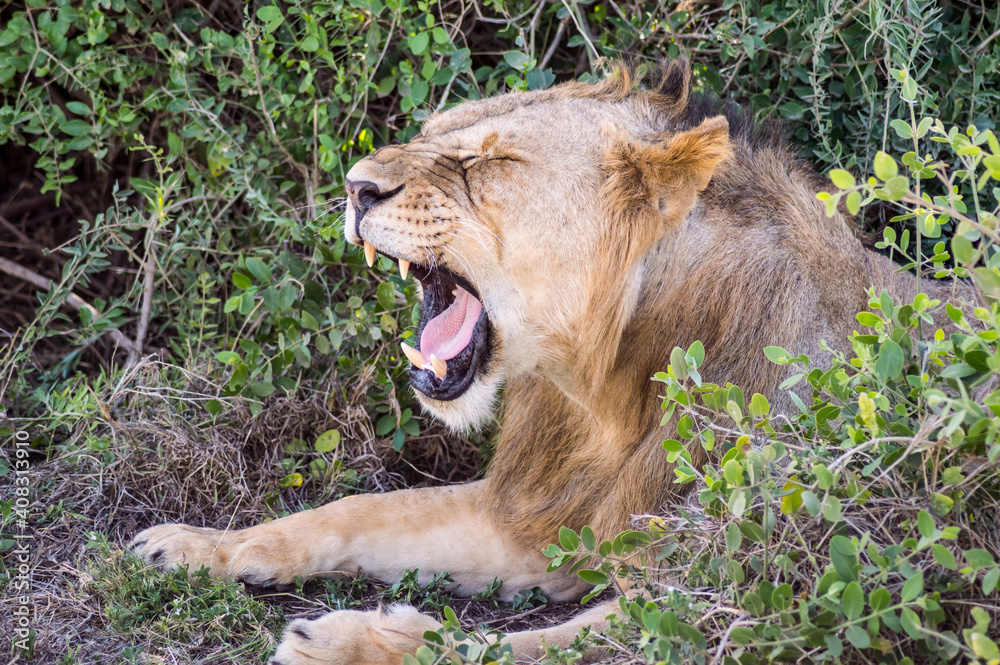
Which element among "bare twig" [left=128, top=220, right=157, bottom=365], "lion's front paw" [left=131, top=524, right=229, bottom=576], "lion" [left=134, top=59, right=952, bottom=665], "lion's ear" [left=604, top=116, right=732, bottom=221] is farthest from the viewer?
"bare twig" [left=128, top=220, right=157, bottom=365]

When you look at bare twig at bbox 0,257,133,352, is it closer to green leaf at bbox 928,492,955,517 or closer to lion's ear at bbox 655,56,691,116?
lion's ear at bbox 655,56,691,116

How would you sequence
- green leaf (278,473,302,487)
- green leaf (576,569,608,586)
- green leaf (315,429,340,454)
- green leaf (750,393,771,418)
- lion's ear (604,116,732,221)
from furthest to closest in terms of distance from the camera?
green leaf (315,429,340,454)
green leaf (278,473,302,487)
lion's ear (604,116,732,221)
green leaf (576,569,608,586)
green leaf (750,393,771,418)

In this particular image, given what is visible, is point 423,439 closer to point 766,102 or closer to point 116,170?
point 766,102

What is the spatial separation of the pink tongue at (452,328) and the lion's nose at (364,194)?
1.26 ft

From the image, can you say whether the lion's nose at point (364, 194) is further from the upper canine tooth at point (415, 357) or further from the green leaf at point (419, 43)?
the green leaf at point (419, 43)

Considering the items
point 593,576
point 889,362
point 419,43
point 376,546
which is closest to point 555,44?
point 419,43

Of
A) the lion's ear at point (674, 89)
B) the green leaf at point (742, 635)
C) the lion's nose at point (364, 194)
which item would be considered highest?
the lion's ear at point (674, 89)

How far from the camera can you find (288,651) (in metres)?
2.35

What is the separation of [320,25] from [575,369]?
7.65ft

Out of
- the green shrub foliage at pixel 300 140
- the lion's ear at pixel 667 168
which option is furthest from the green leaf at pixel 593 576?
the lion's ear at pixel 667 168

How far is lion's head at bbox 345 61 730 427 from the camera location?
8.21 ft

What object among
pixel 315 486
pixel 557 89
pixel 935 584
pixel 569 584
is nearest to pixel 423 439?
pixel 315 486

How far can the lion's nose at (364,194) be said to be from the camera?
8.54 feet

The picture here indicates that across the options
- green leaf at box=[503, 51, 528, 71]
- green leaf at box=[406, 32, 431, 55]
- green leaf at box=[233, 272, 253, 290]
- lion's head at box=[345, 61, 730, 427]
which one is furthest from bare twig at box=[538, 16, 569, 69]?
green leaf at box=[233, 272, 253, 290]
